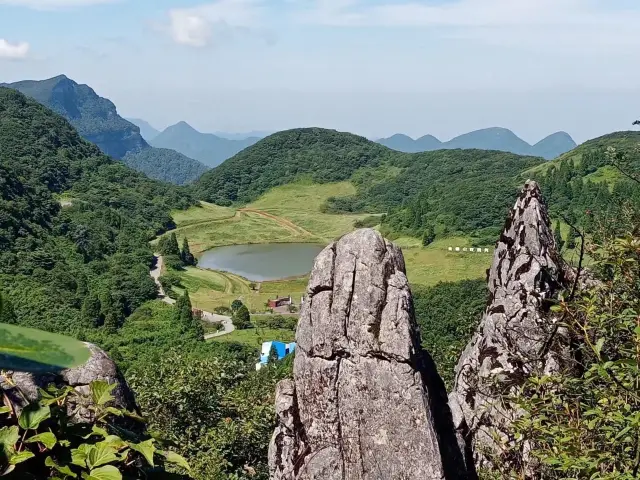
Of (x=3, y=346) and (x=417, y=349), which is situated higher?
(x=3, y=346)

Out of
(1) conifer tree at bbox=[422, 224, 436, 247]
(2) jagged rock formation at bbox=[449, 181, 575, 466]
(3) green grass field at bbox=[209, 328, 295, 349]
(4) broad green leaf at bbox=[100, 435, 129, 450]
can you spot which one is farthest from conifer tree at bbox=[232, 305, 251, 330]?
(4) broad green leaf at bbox=[100, 435, 129, 450]

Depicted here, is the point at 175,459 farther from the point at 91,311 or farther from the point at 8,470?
the point at 91,311

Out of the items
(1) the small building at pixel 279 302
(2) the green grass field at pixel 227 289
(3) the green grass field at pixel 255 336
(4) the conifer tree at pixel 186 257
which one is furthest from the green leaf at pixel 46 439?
(4) the conifer tree at pixel 186 257

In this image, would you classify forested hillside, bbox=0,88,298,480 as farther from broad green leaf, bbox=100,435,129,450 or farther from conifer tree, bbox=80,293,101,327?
broad green leaf, bbox=100,435,129,450

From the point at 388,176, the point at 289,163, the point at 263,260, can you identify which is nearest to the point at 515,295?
the point at 263,260

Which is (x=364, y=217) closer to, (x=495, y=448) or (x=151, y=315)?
(x=151, y=315)

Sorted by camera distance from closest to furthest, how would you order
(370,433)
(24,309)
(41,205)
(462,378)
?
(370,433)
(462,378)
(24,309)
(41,205)

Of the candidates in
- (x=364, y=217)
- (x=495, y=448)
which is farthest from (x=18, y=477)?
(x=364, y=217)
